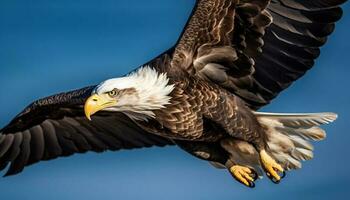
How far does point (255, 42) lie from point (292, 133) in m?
0.98

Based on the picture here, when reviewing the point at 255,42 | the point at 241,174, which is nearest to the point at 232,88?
the point at 255,42

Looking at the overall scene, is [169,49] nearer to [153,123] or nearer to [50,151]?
[153,123]

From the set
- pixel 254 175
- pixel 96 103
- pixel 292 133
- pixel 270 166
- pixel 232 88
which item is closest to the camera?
pixel 96 103

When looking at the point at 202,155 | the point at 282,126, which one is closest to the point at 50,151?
the point at 202,155

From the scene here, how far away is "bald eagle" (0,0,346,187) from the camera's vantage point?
688cm

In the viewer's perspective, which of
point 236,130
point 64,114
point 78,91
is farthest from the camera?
point 64,114

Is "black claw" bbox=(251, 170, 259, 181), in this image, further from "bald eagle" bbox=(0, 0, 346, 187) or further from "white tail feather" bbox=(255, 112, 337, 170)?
"white tail feather" bbox=(255, 112, 337, 170)

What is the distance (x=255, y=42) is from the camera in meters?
→ 7.04

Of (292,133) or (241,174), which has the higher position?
(292,133)

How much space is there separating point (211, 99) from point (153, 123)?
1.57ft

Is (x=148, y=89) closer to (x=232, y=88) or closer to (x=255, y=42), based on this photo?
(x=232, y=88)

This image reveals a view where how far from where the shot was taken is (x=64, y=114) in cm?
838

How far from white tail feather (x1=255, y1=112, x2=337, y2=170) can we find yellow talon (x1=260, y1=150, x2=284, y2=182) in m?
0.16

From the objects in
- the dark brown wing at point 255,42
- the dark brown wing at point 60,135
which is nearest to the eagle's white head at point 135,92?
the dark brown wing at point 255,42
